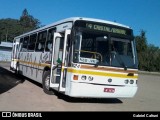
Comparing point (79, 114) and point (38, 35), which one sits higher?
point (38, 35)

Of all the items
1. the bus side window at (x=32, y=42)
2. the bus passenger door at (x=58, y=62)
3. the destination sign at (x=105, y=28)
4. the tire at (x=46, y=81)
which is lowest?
the tire at (x=46, y=81)

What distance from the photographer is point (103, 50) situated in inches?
480

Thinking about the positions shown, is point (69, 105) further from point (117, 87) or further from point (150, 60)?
point (150, 60)

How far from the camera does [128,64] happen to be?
12492 millimetres

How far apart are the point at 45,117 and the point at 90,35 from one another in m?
4.57

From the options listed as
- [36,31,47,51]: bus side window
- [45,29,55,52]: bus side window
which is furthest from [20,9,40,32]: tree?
[45,29,55,52]: bus side window

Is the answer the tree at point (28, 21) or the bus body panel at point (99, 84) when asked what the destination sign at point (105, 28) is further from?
the tree at point (28, 21)

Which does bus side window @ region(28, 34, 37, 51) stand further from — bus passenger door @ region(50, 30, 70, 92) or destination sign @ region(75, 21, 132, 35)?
destination sign @ region(75, 21, 132, 35)

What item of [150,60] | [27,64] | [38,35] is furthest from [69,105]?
[150,60]

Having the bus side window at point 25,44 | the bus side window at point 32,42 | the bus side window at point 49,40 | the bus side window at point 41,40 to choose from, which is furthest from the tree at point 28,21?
the bus side window at point 49,40

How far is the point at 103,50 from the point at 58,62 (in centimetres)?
215

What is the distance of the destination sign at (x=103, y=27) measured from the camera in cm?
1205

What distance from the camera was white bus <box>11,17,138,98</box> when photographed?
38.0ft

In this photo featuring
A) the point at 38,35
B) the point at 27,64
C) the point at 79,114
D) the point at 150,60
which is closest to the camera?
the point at 79,114
